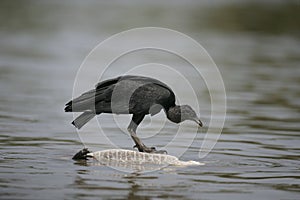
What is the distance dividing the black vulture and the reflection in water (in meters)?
0.75

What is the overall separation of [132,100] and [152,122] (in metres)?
4.60

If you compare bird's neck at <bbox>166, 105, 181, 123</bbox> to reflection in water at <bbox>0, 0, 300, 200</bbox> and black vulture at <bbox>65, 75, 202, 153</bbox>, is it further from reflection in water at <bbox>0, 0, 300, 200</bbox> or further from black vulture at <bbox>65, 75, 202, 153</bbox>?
reflection in water at <bbox>0, 0, 300, 200</bbox>

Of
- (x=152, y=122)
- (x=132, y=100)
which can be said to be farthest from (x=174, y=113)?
(x=152, y=122)

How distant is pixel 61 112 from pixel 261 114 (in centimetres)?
392

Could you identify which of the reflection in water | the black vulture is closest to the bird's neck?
the black vulture

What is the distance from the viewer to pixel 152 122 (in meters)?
16.7

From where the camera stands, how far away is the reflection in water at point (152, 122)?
10.8 meters

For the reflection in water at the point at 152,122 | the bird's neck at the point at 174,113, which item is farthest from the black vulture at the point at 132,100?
the reflection in water at the point at 152,122

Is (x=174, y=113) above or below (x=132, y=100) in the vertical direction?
below

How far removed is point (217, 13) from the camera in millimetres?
50281

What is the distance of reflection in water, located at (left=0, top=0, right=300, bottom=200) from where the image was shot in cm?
1081

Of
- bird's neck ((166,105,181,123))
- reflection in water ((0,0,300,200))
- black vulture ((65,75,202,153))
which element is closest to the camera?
reflection in water ((0,0,300,200))

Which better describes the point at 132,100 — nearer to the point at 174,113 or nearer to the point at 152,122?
the point at 174,113

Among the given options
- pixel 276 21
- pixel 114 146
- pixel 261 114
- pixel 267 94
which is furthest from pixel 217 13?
pixel 114 146
